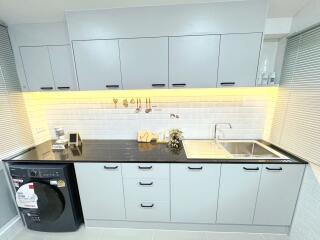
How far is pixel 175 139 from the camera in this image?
1.97 meters

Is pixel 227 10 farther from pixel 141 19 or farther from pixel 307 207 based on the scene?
pixel 307 207

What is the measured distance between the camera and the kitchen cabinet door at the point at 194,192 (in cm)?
159

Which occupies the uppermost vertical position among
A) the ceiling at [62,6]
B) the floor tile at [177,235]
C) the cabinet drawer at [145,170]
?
the ceiling at [62,6]

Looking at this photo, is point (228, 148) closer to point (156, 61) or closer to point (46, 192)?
point (156, 61)

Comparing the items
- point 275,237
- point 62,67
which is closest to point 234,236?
point 275,237

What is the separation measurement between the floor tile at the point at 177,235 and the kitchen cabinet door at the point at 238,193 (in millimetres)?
283

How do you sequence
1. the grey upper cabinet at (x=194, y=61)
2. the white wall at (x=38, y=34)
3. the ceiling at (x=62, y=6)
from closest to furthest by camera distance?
1. the ceiling at (x=62, y=6)
2. the grey upper cabinet at (x=194, y=61)
3. the white wall at (x=38, y=34)

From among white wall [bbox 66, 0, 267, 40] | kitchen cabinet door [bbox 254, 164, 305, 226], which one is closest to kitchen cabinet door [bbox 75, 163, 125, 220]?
white wall [bbox 66, 0, 267, 40]

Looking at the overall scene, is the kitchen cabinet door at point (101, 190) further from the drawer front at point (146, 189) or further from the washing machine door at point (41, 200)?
the washing machine door at point (41, 200)

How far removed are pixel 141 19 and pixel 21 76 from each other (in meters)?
1.53

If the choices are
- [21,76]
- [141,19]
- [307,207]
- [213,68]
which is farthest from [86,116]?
[307,207]

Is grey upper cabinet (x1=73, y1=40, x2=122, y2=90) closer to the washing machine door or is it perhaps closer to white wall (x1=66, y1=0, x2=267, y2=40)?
white wall (x1=66, y1=0, x2=267, y2=40)

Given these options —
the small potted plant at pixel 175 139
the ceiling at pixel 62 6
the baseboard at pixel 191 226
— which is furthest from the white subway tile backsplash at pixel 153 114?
the baseboard at pixel 191 226

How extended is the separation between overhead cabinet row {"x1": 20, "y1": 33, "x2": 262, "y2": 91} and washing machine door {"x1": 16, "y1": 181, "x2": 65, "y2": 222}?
1.11 m
